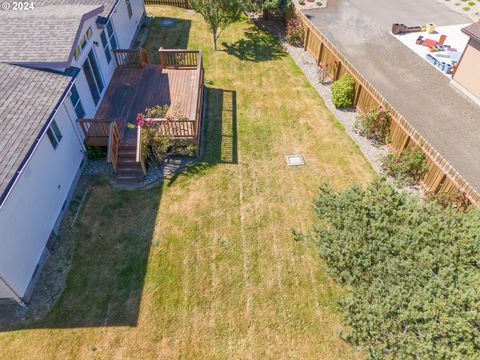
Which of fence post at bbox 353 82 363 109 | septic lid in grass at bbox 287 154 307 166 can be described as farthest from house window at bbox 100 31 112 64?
fence post at bbox 353 82 363 109

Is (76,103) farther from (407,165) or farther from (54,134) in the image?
(407,165)

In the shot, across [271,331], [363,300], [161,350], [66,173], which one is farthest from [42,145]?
[363,300]

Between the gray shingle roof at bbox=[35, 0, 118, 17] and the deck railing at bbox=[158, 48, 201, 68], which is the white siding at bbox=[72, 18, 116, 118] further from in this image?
the deck railing at bbox=[158, 48, 201, 68]

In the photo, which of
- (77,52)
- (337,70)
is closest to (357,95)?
(337,70)

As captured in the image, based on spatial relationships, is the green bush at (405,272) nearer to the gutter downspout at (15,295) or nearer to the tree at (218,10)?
the gutter downspout at (15,295)

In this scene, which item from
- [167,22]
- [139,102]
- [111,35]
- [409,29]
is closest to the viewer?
[139,102]

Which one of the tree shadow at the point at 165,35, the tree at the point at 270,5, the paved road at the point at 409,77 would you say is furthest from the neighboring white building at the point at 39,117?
the paved road at the point at 409,77
